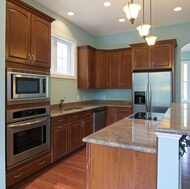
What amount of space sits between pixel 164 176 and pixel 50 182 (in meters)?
1.92

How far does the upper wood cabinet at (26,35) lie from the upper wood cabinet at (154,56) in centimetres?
250

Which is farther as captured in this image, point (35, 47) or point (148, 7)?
point (148, 7)

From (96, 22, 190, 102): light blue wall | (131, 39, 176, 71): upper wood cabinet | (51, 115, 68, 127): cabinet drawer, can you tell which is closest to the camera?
(51, 115, 68, 127): cabinet drawer

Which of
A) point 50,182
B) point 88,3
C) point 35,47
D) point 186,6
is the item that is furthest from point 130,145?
Answer: point 186,6

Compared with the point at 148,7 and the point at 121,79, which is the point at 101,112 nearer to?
the point at 121,79

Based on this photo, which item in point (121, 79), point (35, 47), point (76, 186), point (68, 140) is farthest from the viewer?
point (121, 79)

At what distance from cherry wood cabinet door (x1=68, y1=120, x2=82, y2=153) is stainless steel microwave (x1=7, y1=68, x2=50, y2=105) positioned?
0.92 m

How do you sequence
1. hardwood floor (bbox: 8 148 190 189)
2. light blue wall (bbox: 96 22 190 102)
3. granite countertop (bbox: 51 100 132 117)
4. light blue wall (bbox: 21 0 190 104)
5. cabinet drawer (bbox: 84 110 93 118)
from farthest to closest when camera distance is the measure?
1. light blue wall (bbox: 96 22 190 102)
2. light blue wall (bbox: 21 0 190 104)
3. cabinet drawer (bbox: 84 110 93 118)
4. granite countertop (bbox: 51 100 132 117)
5. hardwood floor (bbox: 8 148 190 189)

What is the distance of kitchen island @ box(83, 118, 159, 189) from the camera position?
51.0 inches

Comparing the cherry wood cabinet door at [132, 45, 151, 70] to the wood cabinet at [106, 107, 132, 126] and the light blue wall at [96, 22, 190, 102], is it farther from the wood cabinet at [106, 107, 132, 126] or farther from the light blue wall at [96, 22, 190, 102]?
the wood cabinet at [106, 107, 132, 126]

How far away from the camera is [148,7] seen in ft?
12.1

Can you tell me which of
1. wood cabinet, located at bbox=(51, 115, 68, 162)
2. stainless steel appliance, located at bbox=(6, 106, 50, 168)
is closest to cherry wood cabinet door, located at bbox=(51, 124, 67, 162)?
wood cabinet, located at bbox=(51, 115, 68, 162)

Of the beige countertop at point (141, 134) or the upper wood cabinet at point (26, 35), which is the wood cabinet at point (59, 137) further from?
A: the beige countertop at point (141, 134)

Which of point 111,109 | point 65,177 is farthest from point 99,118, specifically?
point 65,177
